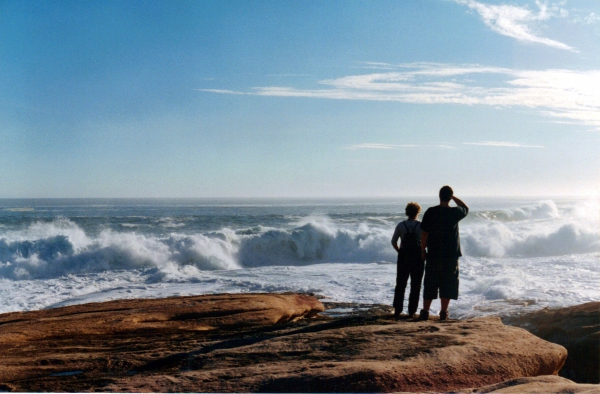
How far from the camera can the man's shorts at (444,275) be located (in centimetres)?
504

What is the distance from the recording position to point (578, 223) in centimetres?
1881

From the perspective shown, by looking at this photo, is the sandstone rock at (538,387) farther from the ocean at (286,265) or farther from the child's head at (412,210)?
the ocean at (286,265)

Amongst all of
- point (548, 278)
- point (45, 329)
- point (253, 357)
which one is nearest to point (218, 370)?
point (253, 357)

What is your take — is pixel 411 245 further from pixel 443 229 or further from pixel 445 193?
pixel 445 193

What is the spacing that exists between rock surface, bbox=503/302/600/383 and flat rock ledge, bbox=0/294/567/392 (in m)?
1.06

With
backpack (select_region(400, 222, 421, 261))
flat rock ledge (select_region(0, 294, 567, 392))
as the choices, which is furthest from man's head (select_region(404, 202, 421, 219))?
flat rock ledge (select_region(0, 294, 567, 392))

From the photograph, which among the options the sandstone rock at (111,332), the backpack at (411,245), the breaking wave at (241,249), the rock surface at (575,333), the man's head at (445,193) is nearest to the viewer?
the sandstone rock at (111,332)

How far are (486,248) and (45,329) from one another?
50.9 ft

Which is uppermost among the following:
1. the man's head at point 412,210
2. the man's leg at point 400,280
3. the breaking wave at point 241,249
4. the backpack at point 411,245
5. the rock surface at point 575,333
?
the man's head at point 412,210

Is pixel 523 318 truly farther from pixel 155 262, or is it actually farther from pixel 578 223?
pixel 578 223

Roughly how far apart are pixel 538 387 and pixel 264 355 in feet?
6.42

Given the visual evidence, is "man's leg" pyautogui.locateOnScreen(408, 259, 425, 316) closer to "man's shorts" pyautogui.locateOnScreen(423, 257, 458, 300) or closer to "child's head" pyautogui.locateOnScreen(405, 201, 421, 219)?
"man's shorts" pyautogui.locateOnScreen(423, 257, 458, 300)

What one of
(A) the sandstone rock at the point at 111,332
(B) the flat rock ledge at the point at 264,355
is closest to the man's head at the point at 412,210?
(B) the flat rock ledge at the point at 264,355

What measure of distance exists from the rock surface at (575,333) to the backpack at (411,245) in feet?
6.09
